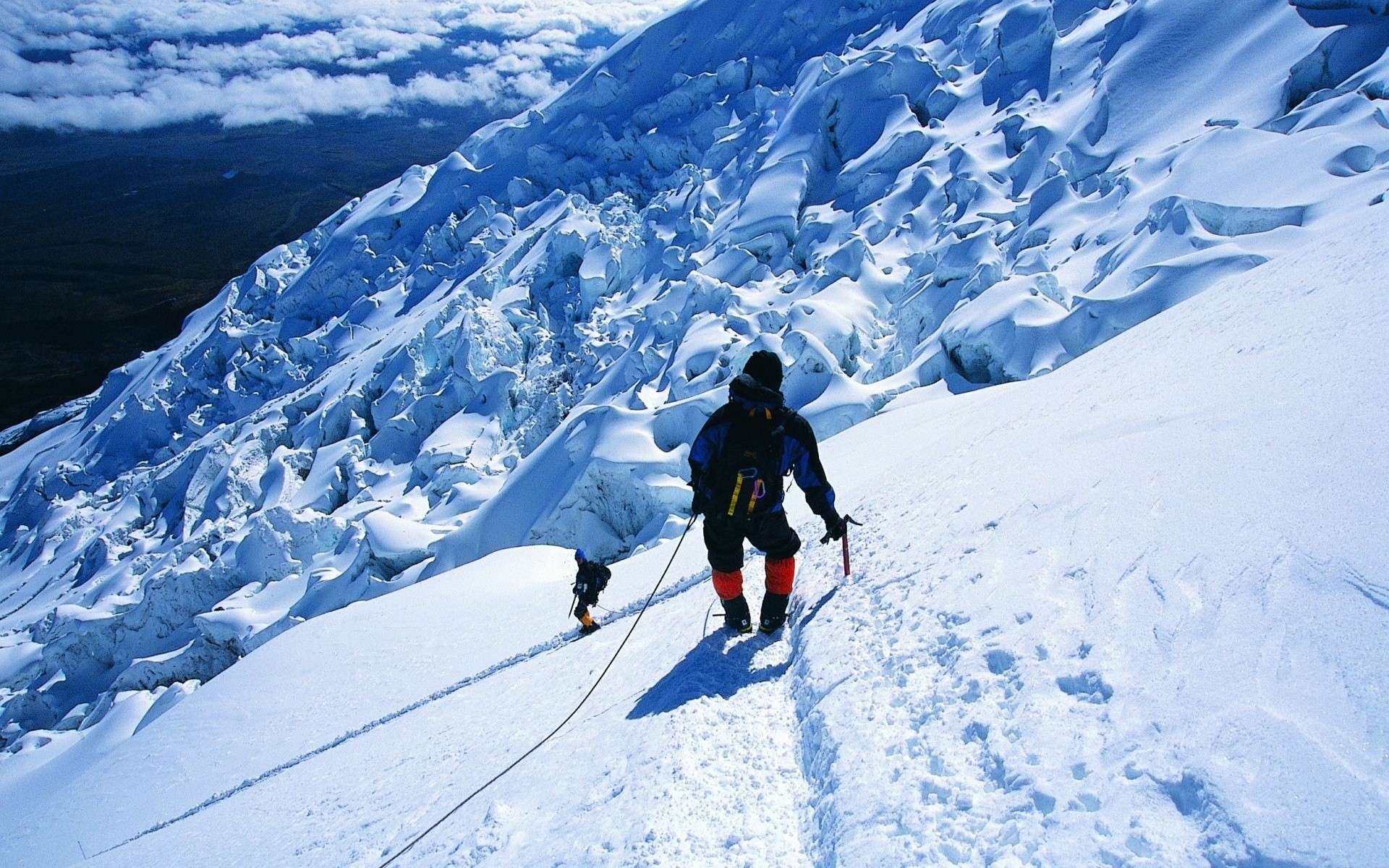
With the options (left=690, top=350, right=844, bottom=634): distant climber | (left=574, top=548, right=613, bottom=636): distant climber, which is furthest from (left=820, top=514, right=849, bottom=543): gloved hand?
(left=574, top=548, right=613, bottom=636): distant climber

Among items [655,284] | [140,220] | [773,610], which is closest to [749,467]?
[773,610]

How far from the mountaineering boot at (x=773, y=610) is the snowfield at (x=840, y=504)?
10 cm

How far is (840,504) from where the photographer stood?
479 centimetres

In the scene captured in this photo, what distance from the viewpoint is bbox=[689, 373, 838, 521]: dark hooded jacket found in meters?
2.91

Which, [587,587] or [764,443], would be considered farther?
[587,587]

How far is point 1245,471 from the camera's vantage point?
225 cm

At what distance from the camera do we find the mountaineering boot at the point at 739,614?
3.24 metres

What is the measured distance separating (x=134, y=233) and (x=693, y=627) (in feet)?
407

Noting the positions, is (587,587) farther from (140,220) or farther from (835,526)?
(140,220)

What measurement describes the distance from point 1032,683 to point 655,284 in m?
16.4

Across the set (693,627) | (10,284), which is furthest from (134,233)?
(693,627)

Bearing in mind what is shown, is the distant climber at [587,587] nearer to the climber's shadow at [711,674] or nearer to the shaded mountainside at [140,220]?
the climber's shadow at [711,674]

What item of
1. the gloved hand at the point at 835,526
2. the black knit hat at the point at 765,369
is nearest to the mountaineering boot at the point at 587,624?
the gloved hand at the point at 835,526

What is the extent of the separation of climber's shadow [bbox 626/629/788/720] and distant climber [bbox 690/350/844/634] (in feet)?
0.40
